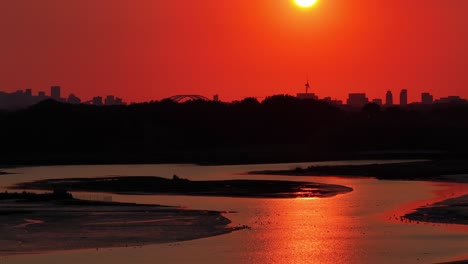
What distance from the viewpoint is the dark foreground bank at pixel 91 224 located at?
44500mm

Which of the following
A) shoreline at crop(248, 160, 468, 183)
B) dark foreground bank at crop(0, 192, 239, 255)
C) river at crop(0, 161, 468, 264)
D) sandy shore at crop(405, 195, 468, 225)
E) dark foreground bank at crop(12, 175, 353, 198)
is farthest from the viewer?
shoreline at crop(248, 160, 468, 183)

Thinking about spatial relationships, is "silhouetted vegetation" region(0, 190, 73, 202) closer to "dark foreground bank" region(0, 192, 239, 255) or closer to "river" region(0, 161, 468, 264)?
"dark foreground bank" region(0, 192, 239, 255)

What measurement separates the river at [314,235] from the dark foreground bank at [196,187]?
2.65m

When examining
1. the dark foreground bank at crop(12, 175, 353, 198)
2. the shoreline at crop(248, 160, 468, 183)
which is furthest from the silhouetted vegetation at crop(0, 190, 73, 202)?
the shoreline at crop(248, 160, 468, 183)

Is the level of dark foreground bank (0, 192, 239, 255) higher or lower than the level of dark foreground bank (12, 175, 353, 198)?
lower

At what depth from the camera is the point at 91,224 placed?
50.5m

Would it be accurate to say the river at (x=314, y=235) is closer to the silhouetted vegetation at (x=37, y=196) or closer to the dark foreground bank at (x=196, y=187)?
the dark foreground bank at (x=196, y=187)

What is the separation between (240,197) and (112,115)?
112 metres

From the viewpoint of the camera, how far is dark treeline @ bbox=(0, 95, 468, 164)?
15600cm

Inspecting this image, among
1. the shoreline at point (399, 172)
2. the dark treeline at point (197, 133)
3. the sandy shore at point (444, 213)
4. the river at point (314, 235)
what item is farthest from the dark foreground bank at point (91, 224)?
the dark treeline at point (197, 133)

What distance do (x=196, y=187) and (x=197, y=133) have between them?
355 ft

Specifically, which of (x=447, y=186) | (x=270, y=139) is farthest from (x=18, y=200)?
(x=270, y=139)

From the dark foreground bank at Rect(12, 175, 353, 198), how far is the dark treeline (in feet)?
179

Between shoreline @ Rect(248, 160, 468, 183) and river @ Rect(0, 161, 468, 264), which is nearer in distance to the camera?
river @ Rect(0, 161, 468, 264)
